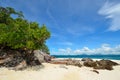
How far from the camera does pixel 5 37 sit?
1816 centimetres

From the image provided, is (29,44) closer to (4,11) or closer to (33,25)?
(33,25)

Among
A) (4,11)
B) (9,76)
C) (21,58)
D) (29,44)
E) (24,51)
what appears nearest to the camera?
(9,76)

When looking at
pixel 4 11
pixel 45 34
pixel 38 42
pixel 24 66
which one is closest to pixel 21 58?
pixel 24 66

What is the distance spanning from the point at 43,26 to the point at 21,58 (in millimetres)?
4655

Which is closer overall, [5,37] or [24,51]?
[5,37]

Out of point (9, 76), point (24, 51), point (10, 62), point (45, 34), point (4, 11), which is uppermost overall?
point (4, 11)

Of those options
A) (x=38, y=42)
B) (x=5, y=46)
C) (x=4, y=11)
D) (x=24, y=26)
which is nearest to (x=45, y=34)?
(x=38, y=42)

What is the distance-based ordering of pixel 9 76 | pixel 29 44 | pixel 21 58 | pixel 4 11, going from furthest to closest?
pixel 4 11
pixel 21 58
pixel 29 44
pixel 9 76

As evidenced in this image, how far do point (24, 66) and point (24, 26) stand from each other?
188 inches

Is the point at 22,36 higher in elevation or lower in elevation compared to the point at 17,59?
higher

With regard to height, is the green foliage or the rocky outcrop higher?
the green foliage

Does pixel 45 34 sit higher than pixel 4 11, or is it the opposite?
pixel 4 11

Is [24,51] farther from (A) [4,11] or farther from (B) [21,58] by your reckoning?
(A) [4,11]

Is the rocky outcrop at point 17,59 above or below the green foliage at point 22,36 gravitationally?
below
